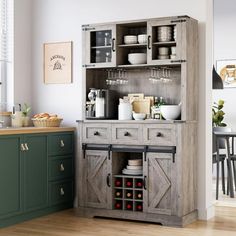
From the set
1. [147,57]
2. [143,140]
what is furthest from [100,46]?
[143,140]

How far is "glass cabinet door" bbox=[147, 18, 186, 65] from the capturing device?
210 inches

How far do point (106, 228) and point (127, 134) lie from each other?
0.95 meters

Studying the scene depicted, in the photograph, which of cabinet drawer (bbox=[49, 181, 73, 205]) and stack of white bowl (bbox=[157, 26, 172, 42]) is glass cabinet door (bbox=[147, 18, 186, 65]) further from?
cabinet drawer (bbox=[49, 181, 73, 205])

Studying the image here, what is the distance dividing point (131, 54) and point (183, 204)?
63.1 inches

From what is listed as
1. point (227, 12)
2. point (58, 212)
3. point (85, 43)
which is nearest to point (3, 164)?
point (58, 212)

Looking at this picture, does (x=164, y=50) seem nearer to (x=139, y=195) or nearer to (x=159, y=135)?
(x=159, y=135)

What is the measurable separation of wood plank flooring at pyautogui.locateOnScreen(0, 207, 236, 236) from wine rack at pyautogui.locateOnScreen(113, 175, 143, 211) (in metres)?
0.17

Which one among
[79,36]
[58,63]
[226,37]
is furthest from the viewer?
[226,37]

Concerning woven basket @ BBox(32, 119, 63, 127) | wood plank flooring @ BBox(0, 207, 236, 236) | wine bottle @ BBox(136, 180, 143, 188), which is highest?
woven basket @ BBox(32, 119, 63, 127)

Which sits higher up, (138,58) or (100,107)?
(138,58)

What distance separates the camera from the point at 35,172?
5.56 m

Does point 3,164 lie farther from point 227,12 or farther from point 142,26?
point 227,12

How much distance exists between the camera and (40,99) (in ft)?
21.1

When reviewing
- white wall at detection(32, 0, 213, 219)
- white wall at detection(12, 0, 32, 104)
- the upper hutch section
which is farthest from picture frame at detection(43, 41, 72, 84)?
the upper hutch section
